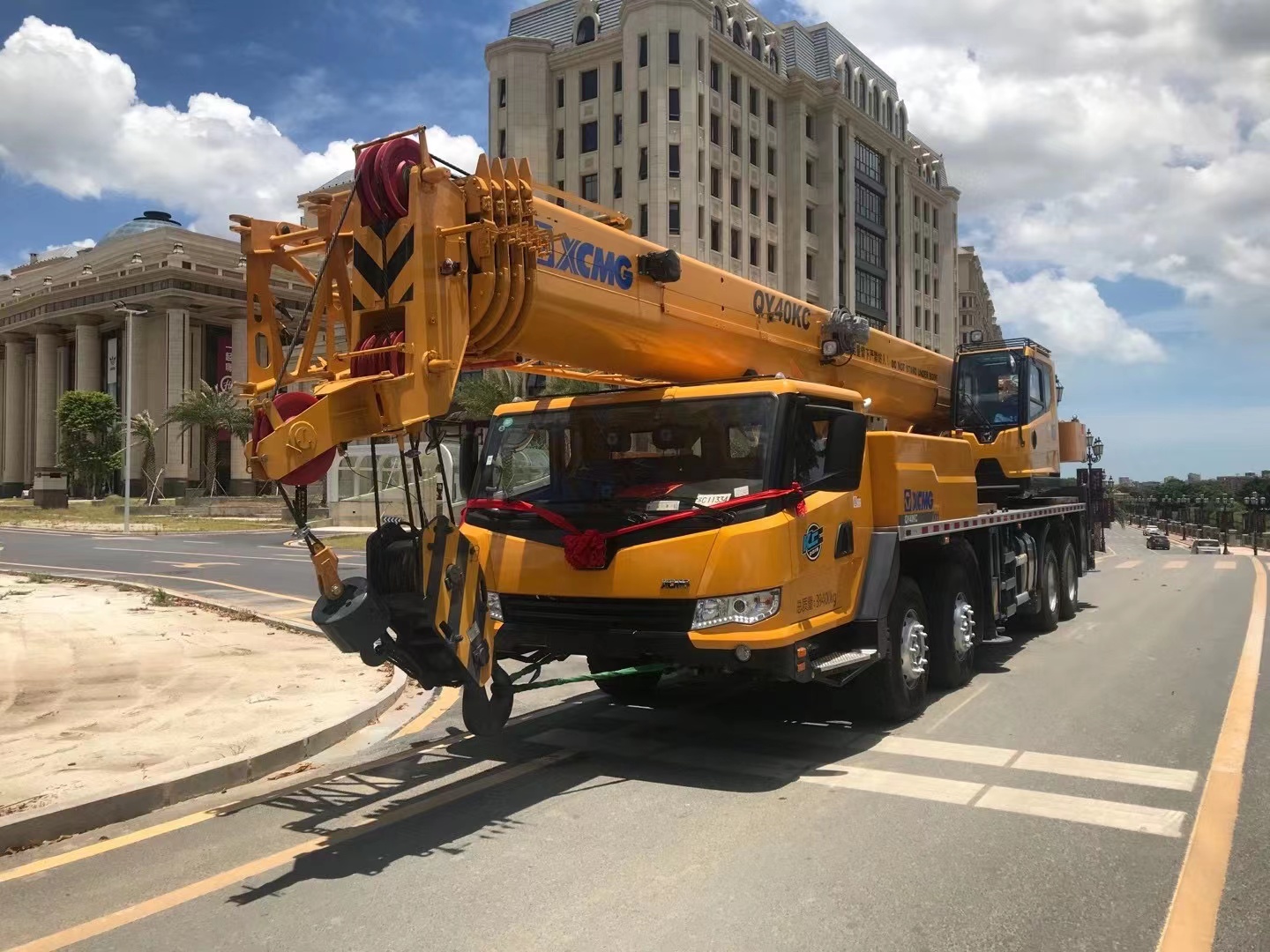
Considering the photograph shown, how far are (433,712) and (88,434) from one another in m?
61.8

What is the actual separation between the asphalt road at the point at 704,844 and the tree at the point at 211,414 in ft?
174

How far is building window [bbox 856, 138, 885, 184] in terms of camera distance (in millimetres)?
67938

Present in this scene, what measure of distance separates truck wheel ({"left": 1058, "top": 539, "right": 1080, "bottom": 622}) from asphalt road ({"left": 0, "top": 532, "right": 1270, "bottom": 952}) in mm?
5723

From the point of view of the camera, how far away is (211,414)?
5759cm

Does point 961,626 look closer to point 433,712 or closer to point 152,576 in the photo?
point 433,712

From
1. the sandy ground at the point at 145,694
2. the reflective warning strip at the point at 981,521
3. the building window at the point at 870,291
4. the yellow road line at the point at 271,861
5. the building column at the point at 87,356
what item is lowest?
the yellow road line at the point at 271,861

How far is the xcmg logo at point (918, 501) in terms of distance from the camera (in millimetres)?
7418

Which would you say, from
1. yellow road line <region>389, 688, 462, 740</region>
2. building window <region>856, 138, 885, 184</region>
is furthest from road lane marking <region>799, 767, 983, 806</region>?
building window <region>856, 138, 885, 184</region>

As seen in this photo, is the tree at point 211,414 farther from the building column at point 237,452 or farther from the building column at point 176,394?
the building column at point 237,452

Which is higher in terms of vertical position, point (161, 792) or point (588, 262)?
point (588, 262)

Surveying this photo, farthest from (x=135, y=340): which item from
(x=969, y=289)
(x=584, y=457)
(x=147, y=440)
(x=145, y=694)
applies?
(x=969, y=289)

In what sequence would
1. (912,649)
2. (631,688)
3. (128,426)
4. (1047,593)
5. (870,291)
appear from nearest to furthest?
1. (912,649)
2. (631,688)
3. (1047,593)
4. (128,426)
5. (870,291)

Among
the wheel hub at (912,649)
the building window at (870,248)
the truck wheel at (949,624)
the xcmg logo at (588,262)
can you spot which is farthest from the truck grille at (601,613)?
the building window at (870,248)

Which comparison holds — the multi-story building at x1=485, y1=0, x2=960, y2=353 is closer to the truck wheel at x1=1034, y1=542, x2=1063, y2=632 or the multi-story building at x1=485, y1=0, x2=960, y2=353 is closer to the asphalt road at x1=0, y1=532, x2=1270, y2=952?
the truck wheel at x1=1034, y1=542, x2=1063, y2=632
